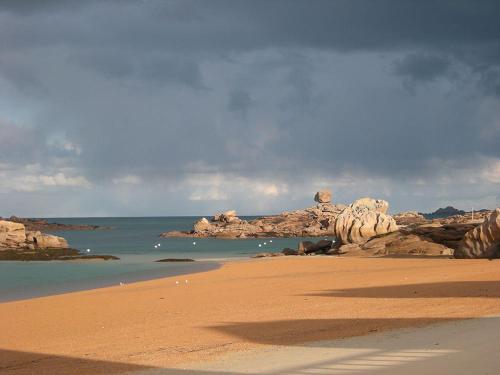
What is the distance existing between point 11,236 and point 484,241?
51.7 metres

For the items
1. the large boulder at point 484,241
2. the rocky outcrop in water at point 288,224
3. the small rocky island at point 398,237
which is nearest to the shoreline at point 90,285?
the small rocky island at point 398,237

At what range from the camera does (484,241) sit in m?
38.2

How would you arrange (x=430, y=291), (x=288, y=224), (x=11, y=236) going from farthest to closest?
1. (x=288, y=224)
2. (x=11, y=236)
3. (x=430, y=291)

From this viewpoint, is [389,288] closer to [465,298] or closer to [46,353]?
Result: [465,298]

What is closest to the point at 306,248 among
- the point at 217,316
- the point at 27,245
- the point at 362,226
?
the point at 362,226

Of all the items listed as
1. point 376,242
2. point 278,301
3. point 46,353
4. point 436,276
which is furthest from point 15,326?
point 376,242

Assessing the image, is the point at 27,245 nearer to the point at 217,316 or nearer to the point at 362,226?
the point at 362,226

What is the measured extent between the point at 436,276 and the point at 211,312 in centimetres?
1156

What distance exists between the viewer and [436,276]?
27547 millimetres

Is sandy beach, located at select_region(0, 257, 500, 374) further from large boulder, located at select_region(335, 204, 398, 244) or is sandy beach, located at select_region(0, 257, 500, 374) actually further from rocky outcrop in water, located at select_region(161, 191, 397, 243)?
rocky outcrop in water, located at select_region(161, 191, 397, 243)

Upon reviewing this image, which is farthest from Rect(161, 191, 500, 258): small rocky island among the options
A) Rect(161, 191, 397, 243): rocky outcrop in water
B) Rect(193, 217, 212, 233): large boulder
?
Rect(193, 217, 212, 233): large boulder

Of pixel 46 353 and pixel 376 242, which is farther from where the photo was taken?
pixel 376 242

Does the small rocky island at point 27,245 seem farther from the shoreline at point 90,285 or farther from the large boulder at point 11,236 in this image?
the shoreline at point 90,285

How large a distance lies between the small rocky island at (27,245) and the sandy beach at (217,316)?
126 ft
